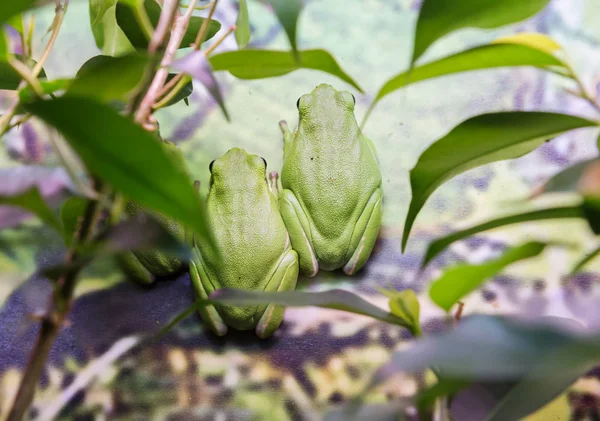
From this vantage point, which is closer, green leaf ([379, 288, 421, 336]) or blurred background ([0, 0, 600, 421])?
green leaf ([379, 288, 421, 336])

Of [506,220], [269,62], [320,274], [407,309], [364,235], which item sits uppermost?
[269,62]

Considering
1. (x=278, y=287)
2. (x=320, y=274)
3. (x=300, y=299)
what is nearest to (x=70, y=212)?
(x=300, y=299)

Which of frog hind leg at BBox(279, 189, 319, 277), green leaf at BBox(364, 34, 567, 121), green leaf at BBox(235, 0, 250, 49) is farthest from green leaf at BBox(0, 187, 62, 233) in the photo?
frog hind leg at BBox(279, 189, 319, 277)

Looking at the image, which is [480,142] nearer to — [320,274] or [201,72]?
[201,72]

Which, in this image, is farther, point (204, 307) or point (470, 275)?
point (204, 307)

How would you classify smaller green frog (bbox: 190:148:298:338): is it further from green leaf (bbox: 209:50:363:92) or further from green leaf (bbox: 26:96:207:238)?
green leaf (bbox: 26:96:207:238)

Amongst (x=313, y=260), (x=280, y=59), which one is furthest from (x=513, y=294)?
(x=280, y=59)

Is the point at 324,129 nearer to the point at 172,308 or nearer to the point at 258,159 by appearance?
the point at 258,159
